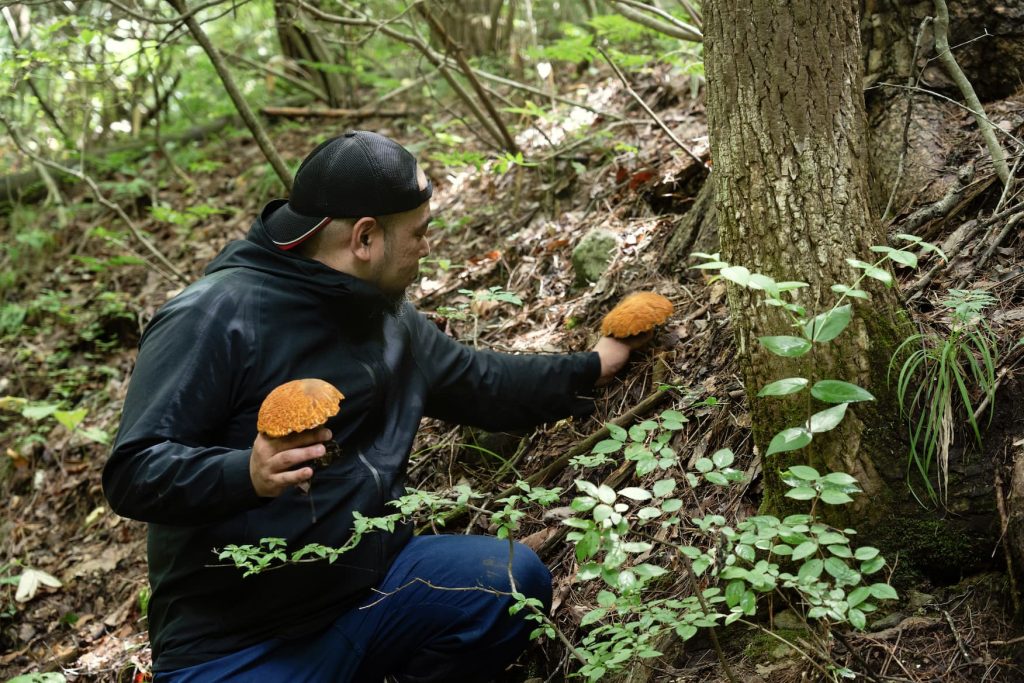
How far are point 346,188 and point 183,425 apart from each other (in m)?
1.11

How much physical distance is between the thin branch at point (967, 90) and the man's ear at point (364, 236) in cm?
251

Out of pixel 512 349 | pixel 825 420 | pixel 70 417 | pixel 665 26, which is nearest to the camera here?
pixel 825 420

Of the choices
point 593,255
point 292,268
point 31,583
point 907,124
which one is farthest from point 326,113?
point 907,124

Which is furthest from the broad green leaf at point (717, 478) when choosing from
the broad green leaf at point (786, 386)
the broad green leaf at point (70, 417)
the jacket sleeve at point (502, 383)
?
the broad green leaf at point (70, 417)

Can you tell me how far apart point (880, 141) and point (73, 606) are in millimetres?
5566

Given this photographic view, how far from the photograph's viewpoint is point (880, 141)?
391 centimetres

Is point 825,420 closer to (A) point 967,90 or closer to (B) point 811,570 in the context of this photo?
(B) point 811,570

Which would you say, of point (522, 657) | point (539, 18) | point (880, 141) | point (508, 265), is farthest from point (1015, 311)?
point (539, 18)

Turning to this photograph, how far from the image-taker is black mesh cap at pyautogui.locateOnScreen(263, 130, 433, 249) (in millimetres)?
3225

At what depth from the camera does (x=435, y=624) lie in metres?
3.22

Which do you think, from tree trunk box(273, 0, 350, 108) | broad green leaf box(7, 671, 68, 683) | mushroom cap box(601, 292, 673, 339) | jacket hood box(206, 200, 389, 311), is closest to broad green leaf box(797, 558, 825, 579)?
mushroom cap box(601, 292, 673, 339)

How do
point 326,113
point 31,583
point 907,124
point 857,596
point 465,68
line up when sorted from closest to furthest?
1. point 857,596
2. point 907,124
3. point 31,583
4. point 465,68
5. point 326,113

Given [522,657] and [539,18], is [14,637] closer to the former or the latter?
[522,657]

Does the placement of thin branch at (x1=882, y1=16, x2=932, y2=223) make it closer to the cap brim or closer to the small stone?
the small stone
